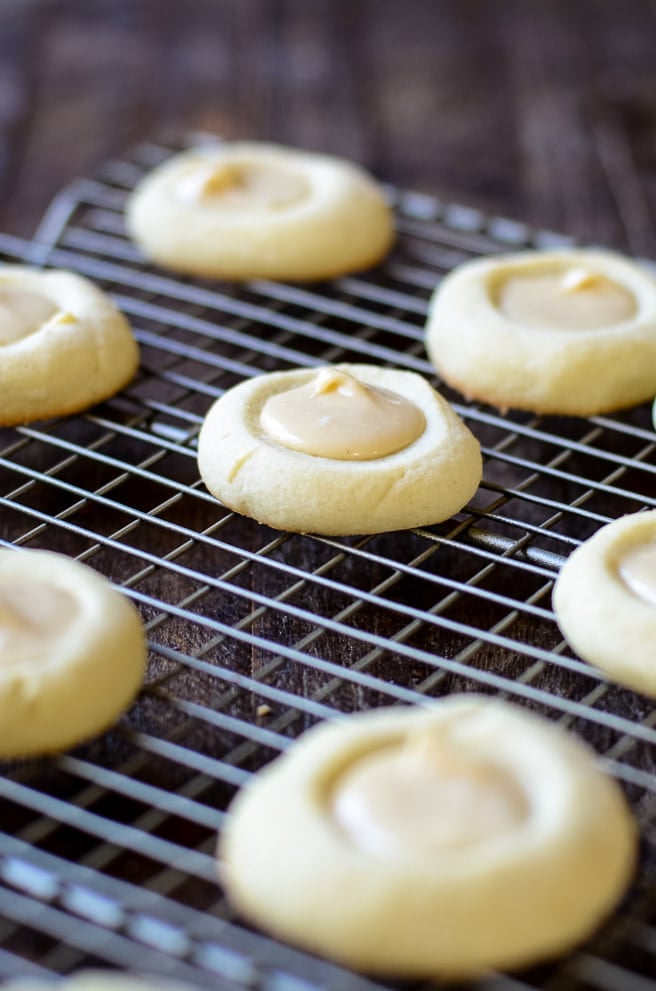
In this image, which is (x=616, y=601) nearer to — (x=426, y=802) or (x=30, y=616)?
(x=426, y=802)

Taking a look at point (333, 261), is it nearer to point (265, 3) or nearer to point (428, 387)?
point (428, 387)

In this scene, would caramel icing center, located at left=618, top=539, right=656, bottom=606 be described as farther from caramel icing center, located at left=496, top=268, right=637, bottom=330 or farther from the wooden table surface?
the wooden table surface

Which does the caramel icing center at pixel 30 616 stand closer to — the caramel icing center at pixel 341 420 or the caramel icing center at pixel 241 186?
the caramel icing center at pixel 341 420

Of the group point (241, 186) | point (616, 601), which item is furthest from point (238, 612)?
point (241, 186)

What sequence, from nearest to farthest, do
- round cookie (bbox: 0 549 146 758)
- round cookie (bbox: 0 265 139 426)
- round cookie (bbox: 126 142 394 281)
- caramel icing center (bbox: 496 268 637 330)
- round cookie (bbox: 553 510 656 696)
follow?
1. round cookie (bbox: 0 549 146 758)
2. round cookie (bbox: 553 510 656 696)
3. round cookie (bbox: 0 265 139 426)
4. caramel icing center (bbox: 496 268 637 330)
5. round cookie (bbox: 126 142 394 281)

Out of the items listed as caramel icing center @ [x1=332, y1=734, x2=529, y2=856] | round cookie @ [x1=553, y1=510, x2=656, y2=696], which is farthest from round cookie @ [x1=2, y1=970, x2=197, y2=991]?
round cookie @ [x1=553, y1=510, x2=656, y2=696]

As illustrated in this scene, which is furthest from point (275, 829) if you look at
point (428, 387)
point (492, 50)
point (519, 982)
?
point (492, 50)
